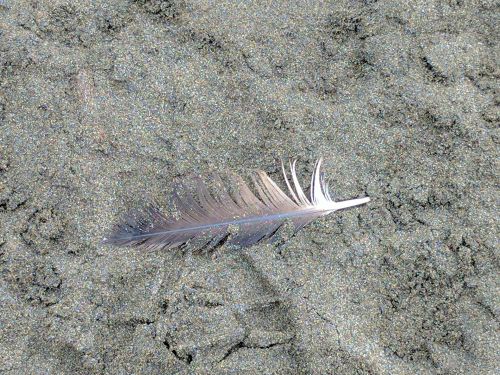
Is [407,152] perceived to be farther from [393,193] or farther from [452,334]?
[452,334]

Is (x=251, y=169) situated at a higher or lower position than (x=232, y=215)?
higher

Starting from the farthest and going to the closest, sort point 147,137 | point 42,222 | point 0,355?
point 147,137
point 42,222
point 0,355

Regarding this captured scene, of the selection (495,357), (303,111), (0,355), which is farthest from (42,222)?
(495,357)

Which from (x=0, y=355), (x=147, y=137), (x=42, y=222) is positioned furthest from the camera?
(x=147, y=137)

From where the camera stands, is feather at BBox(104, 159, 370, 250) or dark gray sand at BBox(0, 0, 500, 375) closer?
dark gray sand at BBox(0, 0, 500, 375)
